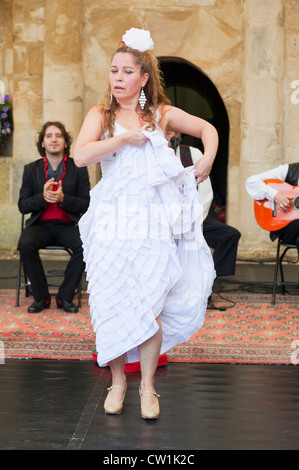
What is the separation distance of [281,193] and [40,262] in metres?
2.00

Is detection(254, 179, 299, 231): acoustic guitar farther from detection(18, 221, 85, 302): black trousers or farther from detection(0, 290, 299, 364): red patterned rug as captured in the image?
detection(18, 221, 85, 302): black trousers

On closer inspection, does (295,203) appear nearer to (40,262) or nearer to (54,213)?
(54,213)

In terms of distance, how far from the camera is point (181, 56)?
8.24 metres

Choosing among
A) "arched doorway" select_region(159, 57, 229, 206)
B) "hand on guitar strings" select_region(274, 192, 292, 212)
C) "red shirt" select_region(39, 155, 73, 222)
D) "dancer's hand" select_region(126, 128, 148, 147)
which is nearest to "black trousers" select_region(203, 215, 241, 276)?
"hand on guitar strings" select_region(274, 192, 292, 212)

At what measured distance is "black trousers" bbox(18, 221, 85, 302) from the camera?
5.68m

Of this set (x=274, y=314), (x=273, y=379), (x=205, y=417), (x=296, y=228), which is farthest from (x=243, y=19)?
(x=205, y=417)

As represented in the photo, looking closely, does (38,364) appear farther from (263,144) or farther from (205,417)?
(263,144)

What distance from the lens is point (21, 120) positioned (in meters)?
8.40

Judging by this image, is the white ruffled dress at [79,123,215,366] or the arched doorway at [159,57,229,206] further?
the arched doorway at [159,57,229,206]

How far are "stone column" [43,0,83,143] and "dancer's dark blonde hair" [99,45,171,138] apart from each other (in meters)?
4.70

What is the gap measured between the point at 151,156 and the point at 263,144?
15.8ft

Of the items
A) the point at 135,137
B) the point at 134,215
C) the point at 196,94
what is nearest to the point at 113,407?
the point at 134,215

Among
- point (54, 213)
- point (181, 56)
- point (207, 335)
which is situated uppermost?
point (181, 56)

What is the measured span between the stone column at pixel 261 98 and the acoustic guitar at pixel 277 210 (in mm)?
1877
